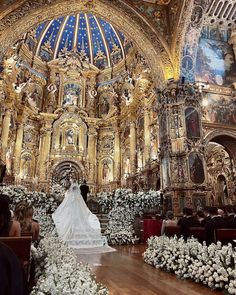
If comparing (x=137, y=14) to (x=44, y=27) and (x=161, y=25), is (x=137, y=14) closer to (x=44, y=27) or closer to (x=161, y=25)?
(x=161, y=25)

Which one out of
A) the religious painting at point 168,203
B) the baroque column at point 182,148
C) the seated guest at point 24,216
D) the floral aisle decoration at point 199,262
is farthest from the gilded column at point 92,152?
the seated guest at point 24,216

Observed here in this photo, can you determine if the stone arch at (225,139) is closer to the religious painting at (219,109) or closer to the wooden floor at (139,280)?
the religious painting at (219,109)

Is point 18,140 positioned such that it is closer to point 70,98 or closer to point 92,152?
point 92,152

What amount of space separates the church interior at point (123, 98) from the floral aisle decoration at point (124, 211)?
1905 mm

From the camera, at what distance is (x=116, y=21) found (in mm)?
16453

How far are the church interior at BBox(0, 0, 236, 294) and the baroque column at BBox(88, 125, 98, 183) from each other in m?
0.10

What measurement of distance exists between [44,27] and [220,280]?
27.3m

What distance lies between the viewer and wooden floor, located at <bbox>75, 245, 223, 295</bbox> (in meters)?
3.64

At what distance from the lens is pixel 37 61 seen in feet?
83.1

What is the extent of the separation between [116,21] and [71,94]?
11.0 m

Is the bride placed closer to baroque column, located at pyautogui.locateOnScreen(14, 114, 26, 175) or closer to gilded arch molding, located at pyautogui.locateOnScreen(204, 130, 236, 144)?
gilded arch molding, located at pyautogui.locateOnScreen(204, 130, 236, 144)

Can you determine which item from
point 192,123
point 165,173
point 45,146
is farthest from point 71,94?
point 165,173

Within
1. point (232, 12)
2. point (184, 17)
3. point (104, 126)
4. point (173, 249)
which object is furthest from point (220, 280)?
point (104, 126)

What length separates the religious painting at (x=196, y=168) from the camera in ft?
42.7
